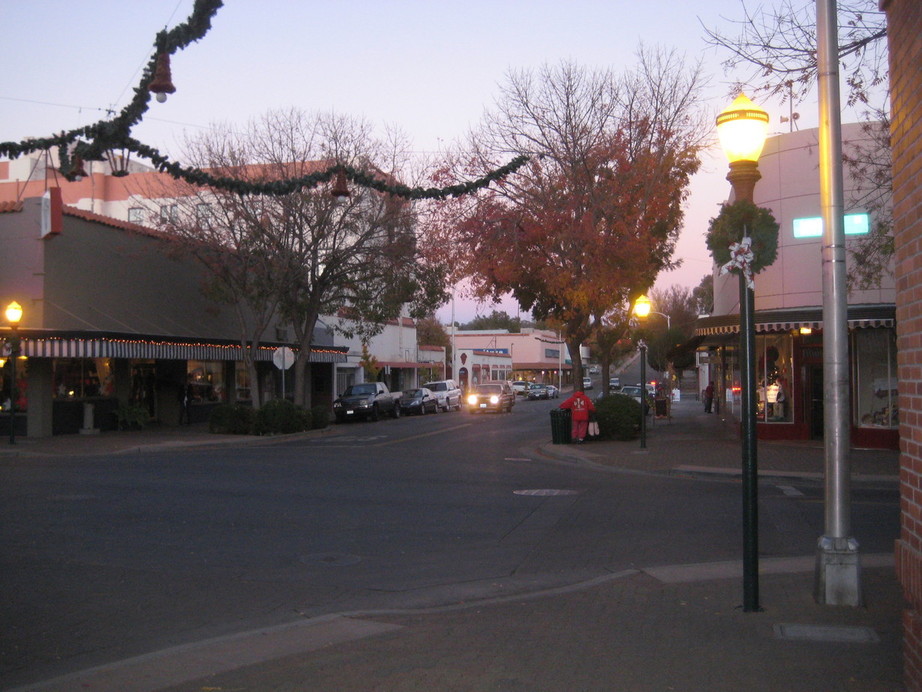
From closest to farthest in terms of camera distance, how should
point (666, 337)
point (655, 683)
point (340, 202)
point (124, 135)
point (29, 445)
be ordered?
point (655, 683) → point (124, 135) → point (29, 445) → point (340, 202) → point (666, 337)

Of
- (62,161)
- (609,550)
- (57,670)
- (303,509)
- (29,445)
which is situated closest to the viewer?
(57,670)

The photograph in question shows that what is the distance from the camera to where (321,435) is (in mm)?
30234

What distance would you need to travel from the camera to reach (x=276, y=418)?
29.5 meters

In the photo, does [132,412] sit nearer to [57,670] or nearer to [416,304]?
[416,304]

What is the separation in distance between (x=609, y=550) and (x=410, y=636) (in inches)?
161

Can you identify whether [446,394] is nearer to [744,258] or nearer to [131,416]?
[131,416]

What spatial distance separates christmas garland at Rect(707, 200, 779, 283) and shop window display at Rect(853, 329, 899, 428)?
1634 cm

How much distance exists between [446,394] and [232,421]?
70.6 ft

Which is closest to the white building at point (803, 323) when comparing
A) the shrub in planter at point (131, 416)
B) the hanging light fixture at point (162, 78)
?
the hanging light fixture at point (162, 78)

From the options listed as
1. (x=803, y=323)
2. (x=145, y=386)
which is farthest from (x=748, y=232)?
(x=145, y=386)

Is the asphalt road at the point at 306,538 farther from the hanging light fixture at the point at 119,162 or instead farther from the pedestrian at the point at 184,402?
the pedestrian at the point at 184,402

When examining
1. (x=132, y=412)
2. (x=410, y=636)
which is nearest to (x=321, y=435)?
(x=132, y=412)

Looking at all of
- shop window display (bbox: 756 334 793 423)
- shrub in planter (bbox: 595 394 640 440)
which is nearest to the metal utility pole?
shop window display (bbox: 756 334 793 423)

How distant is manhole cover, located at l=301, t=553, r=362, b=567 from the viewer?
9422 millimetres
